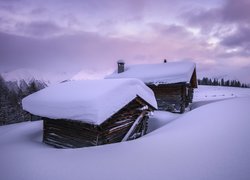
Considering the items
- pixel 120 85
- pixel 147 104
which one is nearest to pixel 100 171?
pixel 120 85

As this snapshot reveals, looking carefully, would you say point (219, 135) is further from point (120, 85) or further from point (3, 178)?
point (3, 178)

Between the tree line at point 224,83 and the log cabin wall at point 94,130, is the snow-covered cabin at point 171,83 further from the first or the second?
the tree line at point 224,83

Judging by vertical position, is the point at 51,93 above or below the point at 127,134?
above

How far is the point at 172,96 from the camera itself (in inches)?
737

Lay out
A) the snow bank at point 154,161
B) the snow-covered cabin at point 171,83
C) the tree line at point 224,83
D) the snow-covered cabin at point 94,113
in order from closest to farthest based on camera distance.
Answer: the snow bank at point 154,161, the snow-covered cabin at point 94,113, the snow-covered cabin at point 171,83, the tree line at point 224,83

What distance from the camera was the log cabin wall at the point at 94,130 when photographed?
26.3 feet

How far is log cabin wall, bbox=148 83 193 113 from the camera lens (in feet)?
59.9

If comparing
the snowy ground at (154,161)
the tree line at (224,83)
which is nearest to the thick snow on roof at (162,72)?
the snowy ground at (154,161)

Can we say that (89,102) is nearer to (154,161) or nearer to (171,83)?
(154,161)

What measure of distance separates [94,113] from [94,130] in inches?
51.2

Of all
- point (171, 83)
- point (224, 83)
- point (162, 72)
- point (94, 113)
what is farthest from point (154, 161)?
point (224, 83)

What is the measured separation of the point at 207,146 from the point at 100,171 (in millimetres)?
2964

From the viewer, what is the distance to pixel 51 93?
1034 centimetres

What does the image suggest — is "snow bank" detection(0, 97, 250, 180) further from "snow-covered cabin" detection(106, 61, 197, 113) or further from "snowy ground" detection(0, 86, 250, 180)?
"snow-covered cabin" detection(106, 61, 197, 113)
